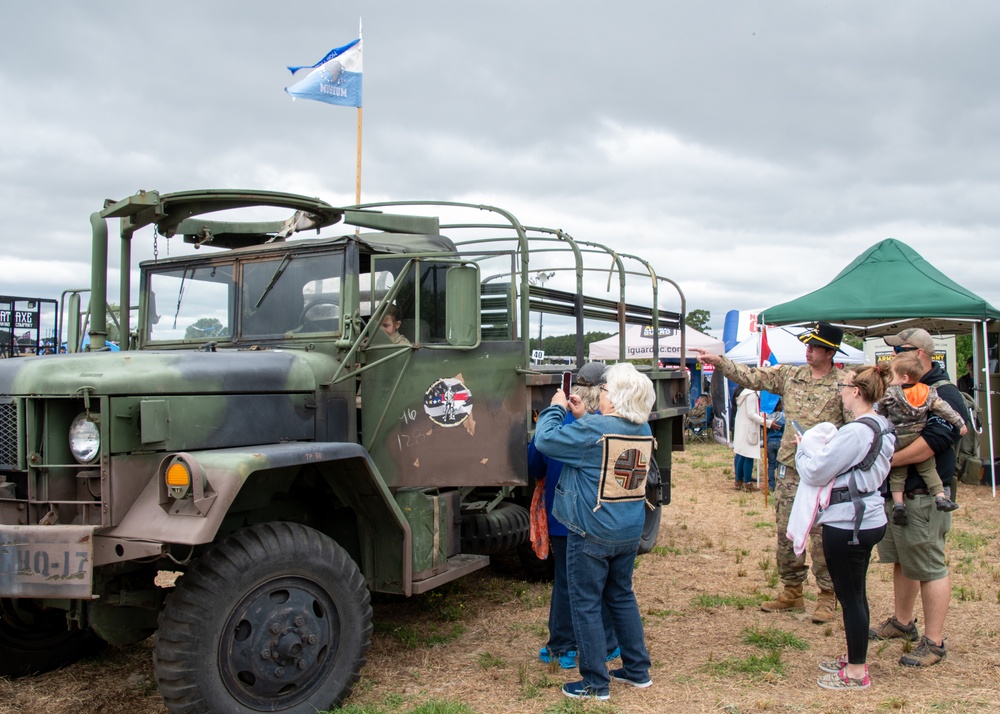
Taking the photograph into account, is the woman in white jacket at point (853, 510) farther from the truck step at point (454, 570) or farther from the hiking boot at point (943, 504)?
the truck step at point (454, 570)

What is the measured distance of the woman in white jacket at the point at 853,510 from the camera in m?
4.18

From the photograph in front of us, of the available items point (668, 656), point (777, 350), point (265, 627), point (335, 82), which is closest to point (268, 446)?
point (265, 627)

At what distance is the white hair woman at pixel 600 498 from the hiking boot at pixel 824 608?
74.2 inches

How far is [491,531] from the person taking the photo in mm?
5340

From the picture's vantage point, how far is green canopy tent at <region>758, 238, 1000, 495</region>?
34.9 feet

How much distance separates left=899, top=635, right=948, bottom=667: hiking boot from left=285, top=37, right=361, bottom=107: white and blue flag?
7723mm

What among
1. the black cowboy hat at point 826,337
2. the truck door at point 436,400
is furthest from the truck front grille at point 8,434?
the black cowboy hat at point 826,337

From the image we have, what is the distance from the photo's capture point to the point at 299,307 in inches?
194

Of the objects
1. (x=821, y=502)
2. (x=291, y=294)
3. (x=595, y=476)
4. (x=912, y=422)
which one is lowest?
(x=821, y=502)

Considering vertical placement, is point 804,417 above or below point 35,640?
above

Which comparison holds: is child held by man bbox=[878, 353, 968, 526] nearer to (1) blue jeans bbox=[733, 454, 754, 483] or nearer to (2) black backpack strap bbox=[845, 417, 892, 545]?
(2) black backpack strap bbox=[845, 417, 892, 545]

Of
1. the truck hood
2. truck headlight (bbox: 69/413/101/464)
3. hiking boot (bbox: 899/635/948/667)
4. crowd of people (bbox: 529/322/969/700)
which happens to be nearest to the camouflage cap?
crowd of people (bbox: 529/322/969/700)

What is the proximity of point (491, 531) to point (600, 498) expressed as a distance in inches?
58.7

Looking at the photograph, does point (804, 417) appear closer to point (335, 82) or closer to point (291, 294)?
point (291, 294)
